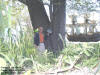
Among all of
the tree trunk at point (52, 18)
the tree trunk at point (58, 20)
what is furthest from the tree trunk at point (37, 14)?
the tree trunk at point (58, 20)

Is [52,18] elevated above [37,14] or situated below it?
below

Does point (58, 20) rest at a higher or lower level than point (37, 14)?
lower

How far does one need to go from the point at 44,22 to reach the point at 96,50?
259 centimetres

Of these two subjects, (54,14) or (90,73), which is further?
(54,14)

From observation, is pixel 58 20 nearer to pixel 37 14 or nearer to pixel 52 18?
pixel 52 18

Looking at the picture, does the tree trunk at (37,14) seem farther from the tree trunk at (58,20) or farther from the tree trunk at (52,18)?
the tree trunk at (58,20)

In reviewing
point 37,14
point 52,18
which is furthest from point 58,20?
point 37,14

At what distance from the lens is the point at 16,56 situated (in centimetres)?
92

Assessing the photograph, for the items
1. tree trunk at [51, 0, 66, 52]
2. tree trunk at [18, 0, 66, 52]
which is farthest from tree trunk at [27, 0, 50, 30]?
tree trunk at [51, 0, 66, 52]

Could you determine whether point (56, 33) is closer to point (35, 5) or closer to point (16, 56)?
point (35, 5)

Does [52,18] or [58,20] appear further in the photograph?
[52,18]

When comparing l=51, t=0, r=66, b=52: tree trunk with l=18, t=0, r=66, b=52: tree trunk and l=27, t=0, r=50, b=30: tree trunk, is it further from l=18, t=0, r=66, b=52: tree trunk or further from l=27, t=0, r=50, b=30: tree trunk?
l=27, t=0, r=50, b=30: tree trunk

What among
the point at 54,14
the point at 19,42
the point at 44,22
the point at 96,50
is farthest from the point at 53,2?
the point at 19,42

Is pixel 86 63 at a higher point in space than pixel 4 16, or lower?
lower
